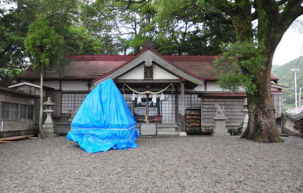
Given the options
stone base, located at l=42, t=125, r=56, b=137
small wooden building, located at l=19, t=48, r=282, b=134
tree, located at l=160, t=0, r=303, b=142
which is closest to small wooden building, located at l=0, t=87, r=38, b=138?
stone base, located at l=42, t=125, r=56, b=137

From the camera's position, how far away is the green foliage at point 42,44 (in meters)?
12.3

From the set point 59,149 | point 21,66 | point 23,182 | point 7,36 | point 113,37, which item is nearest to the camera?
point 23,182

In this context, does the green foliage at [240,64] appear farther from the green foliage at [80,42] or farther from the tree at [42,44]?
the green foliage at [80,42]

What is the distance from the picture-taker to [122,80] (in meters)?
12.9

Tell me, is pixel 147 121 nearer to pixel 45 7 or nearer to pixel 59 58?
pixel 59 58

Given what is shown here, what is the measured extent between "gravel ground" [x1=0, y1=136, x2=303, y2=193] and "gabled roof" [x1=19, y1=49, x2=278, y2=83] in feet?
16.4

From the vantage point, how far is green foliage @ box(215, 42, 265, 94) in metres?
9.58

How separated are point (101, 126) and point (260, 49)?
6.42m

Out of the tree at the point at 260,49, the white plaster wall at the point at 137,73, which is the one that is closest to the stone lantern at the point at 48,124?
the white plaster wall at the point at 137,73

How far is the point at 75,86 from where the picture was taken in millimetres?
15477

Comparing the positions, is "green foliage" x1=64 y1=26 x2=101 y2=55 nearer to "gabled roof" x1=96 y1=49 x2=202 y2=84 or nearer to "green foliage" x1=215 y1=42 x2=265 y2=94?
"gabled roof" x1=96 y1=49 x2=202 y2=84

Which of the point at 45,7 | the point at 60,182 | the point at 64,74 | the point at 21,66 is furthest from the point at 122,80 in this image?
the point at 21,66

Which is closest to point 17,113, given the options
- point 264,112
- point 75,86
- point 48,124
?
point 48,124

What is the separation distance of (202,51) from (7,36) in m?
14.5
